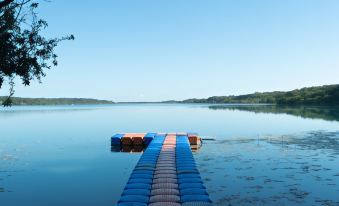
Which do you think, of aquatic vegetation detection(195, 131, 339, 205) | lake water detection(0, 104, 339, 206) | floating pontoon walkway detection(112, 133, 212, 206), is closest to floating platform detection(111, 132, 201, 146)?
lake water detection(0, 104, 339, 206)

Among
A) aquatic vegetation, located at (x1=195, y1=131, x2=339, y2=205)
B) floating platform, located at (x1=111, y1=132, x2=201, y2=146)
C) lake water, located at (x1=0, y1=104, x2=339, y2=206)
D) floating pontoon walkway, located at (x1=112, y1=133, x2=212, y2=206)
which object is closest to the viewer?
floating pontoon walkway, located at (x1=112, y1=133, x2=212, y2=206)

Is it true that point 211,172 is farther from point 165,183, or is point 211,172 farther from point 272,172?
point 165,183

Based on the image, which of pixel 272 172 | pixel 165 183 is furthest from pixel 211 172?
pixel 165 183

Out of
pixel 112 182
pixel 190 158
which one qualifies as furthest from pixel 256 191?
pixel 112 182

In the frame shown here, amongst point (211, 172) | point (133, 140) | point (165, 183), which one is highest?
point (165, 183)

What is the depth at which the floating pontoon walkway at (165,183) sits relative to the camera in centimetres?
1966

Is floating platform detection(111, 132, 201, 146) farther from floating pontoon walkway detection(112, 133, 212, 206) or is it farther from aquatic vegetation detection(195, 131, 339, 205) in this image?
floating pontoon walkway detection(112, 133, 212, 206)

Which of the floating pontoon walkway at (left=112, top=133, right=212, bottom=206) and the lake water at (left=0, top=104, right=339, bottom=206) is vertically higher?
the floating pontoon walkway at (left=112, top=133, right=212, bottom=206)

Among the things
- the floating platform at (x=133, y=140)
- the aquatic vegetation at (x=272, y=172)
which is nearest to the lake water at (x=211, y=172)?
the aquatic vegetation at (x=272, y=172)

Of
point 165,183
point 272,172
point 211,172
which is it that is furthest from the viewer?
point 211,172

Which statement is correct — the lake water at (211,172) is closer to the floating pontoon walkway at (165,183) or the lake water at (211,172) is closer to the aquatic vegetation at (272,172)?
the aquatic vegetation at (272,172)

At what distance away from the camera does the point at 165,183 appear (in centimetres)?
2344

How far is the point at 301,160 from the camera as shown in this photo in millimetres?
37906

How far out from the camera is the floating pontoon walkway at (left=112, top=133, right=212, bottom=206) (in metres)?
19.7
